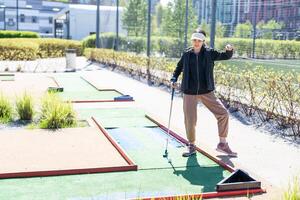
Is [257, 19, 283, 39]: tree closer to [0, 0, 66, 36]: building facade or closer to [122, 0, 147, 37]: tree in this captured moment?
[122, 0, 147, 37]: tree

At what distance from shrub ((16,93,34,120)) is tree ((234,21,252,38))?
10.8 m

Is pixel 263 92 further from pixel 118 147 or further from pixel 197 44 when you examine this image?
pixel 118 147

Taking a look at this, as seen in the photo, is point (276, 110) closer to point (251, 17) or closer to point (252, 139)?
point (252, 139)

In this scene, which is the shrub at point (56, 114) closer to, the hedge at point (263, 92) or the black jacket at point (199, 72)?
the black jacket at point (199, 72)

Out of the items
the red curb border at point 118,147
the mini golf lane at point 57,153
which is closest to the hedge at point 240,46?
the red curb border at point 118,147

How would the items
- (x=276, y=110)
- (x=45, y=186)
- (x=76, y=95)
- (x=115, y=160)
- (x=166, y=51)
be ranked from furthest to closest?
(x=166, y=51)
(x=76, y=95)
(x=276, y=110)
(x=115, y=160)
(x=45, y=186)

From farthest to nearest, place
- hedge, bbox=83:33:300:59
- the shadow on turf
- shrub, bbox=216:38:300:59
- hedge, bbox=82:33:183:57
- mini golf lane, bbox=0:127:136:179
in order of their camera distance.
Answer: hedge, bbox=82:33:183:57 → hedge, bbox=83:33:300:59 → shrub, bbox=216:38:300:59 → mini golf lane, bbox=0:127:136:179 → the shadow on turf

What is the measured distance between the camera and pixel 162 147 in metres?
6.68

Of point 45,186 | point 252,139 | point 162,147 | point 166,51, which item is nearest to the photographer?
point 45,186

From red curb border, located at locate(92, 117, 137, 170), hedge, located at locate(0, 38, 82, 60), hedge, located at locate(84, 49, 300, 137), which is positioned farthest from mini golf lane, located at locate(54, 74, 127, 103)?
hedge, located at locate(0, 38, 82, 60)

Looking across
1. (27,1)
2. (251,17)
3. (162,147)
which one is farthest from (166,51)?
(27,1)

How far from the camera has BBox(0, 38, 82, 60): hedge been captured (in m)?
23.5

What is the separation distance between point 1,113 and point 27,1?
97.7 metres

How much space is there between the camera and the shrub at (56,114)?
788 cm
